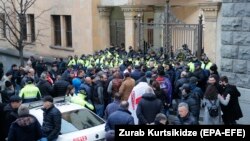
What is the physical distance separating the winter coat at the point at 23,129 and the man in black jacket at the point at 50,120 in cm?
64

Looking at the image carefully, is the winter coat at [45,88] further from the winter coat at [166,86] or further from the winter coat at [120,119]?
the winter coat at [120,119]

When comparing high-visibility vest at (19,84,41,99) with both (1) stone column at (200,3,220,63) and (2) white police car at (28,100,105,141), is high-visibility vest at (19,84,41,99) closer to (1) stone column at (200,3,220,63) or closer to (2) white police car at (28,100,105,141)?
(2) white police car at (28,100,105,141)

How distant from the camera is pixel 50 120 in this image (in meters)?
8.83

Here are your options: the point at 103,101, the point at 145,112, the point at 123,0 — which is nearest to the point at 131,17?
the point at 123,0

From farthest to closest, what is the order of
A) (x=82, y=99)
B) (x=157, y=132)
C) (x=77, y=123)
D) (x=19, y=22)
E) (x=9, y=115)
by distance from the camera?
(x=19, y=22) < (x=82, y=99) < (x=77, y=123) < (x=9, y=115) < (x=157, y=132)

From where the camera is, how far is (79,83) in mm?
13383

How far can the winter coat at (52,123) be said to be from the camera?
879 cm

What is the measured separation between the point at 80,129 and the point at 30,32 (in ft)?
76.2

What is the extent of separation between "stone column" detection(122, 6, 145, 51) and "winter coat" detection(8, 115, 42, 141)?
14753 mm

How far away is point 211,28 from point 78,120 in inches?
411

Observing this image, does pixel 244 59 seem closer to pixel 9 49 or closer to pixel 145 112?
pixel 145 112

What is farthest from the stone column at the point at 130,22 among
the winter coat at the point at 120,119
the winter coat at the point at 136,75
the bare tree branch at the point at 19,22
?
the winter coat at the point at 120,119

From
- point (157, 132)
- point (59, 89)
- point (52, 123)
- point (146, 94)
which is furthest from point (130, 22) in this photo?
point (157, 132)

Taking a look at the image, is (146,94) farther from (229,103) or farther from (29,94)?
(29,94)
